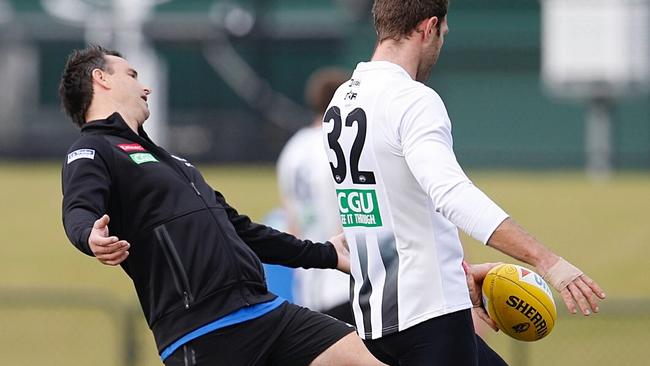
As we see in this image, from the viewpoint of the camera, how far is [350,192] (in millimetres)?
4816

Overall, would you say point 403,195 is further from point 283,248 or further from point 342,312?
point 342,312

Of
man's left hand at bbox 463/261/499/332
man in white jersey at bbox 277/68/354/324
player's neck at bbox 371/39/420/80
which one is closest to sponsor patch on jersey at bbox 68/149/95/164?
player's neck at bbox 371/39/420/80

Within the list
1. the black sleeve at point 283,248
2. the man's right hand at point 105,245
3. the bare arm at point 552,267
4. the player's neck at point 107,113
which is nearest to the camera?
the bare arm at point 552,267

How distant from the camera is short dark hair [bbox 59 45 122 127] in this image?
5.25 metres

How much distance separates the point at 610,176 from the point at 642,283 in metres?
8.52

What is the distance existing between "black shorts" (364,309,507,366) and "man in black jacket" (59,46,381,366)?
39cm

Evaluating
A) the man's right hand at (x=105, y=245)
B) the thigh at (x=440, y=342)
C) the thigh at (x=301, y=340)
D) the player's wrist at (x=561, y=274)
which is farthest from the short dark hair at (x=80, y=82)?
the player's wrist at (x=561, y=274)

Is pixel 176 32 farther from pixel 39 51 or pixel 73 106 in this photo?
pixel 73 106

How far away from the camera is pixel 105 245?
4.42 m

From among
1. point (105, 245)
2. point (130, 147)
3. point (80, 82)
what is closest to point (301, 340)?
point (130, 147)

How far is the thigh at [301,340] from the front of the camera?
5.20 m

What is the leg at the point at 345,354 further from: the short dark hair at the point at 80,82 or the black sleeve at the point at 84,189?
the short dark hair at the point at 80,82

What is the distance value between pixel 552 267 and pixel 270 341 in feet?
4.42

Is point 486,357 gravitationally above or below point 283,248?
below
